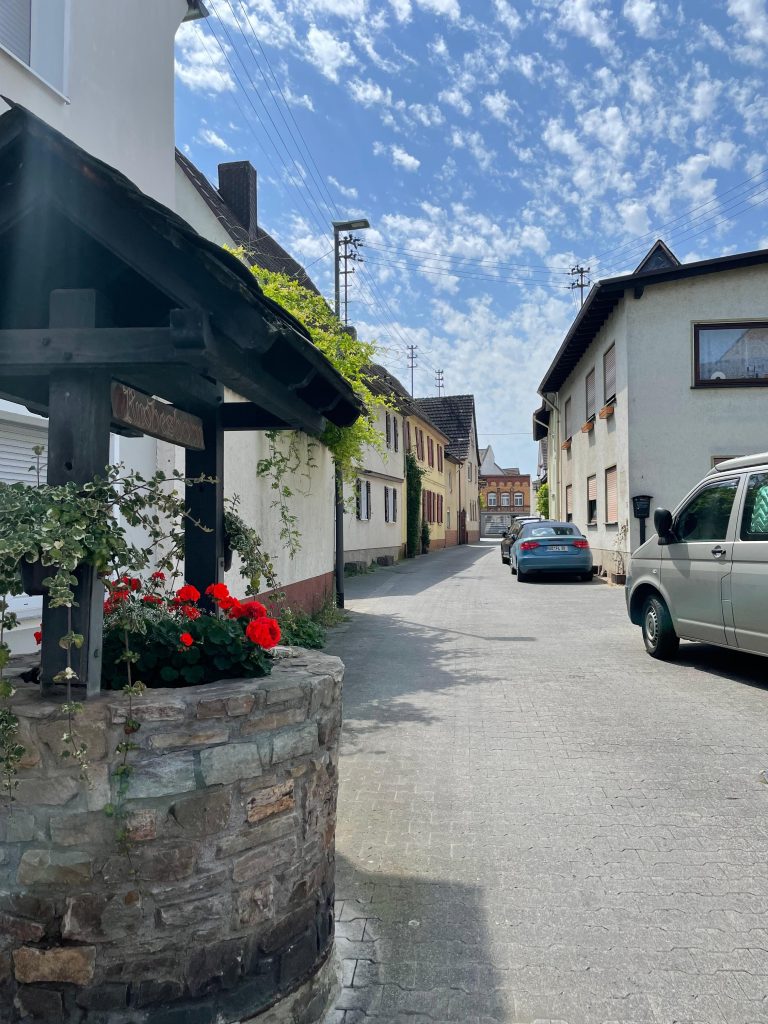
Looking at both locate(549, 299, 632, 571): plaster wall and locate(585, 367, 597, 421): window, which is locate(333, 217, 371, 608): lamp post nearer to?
locate(549, 299, 632, 571): plaster wall

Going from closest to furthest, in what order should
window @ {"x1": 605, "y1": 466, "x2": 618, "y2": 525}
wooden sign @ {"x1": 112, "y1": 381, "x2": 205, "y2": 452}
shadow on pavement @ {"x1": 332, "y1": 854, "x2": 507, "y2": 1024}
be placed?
shadow on pavement @ {"x1": 332, "y1": 854, "x2": 507, "y2": 1024} < wooden sign @ {"x1": 112, "y1": 381, "x2": 205, "y2": 452} < window @ {"x1": 605, "y1": 466, "x2": 618, "y2": 525}

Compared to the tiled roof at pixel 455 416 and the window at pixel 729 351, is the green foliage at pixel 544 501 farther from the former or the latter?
the window at pixel 729 351

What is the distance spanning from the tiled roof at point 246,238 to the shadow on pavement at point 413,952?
8073 mm

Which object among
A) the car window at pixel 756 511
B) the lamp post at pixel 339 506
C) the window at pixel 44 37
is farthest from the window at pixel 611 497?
the window at pixel 44 37

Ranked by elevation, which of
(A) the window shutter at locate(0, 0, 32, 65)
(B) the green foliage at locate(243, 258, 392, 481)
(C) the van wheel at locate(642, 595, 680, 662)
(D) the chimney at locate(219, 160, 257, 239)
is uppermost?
(D) the chimney at locate(219, 160, 257, 239)

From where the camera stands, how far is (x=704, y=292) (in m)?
14.7

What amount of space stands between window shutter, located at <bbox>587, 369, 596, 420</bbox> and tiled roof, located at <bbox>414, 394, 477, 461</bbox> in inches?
1023

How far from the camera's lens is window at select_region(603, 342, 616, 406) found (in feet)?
53.5

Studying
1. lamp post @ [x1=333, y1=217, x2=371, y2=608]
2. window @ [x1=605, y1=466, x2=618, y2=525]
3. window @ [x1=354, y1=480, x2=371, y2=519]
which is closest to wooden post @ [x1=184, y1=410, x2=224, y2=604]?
lamp post @ [x1=333, y1=217, x2=371, y2=608]

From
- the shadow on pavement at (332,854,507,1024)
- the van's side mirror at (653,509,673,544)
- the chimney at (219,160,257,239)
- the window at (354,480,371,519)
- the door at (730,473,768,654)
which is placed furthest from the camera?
the window at (354,480,371,519)

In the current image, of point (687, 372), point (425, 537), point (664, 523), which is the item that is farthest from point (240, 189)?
point (425, 537)

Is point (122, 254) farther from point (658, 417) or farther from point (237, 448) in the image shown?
point (658, 417)

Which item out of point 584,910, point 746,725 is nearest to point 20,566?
point 584,910

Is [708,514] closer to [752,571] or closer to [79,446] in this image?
[752,571]
